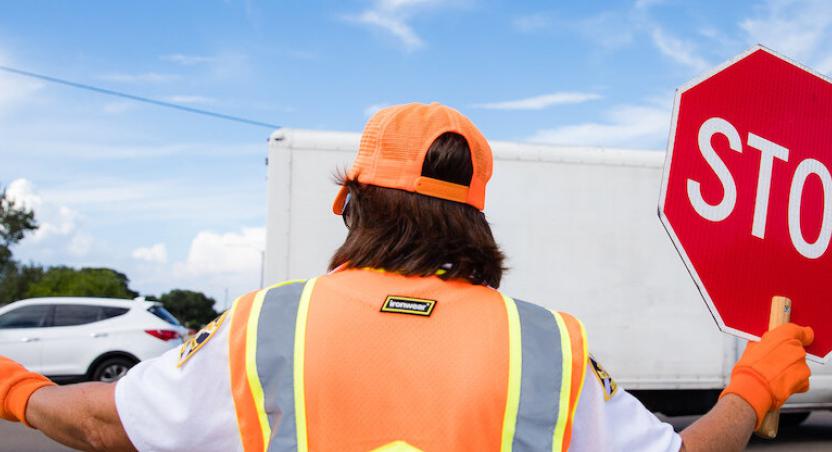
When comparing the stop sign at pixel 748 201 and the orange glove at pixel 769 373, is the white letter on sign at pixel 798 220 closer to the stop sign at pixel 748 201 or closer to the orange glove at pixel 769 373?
the stop sign at pixel 748 201

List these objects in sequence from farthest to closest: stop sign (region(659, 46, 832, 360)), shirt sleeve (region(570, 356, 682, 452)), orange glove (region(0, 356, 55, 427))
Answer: stop sign (region(659, 46, 832, 360)) < orange glove (region(0, 356, 55, 427)) < shirt sleeve (region(570, 356, 682, 452))

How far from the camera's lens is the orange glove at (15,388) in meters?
1.57

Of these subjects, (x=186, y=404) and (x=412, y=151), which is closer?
(x=186, y=404)

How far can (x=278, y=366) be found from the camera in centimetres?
133

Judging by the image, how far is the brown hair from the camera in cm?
147

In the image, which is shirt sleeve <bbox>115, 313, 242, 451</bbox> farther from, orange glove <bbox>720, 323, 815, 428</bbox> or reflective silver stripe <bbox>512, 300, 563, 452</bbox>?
orange glove <bbox>720, 323, 815, 428</bbox>

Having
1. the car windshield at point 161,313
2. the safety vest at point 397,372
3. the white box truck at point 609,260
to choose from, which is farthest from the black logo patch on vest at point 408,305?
the car windshield at point 161,313

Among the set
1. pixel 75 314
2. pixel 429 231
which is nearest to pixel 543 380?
pixel 429 231

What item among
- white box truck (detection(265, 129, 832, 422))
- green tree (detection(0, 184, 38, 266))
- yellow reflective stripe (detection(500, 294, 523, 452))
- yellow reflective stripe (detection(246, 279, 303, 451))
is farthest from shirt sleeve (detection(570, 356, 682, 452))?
green tree (detection(0, 184, 38, 266))

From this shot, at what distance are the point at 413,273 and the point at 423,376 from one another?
21 centimetres

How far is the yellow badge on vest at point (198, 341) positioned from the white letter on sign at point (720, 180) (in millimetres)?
1147

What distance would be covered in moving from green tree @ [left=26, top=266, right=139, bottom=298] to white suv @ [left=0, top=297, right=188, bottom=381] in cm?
4184

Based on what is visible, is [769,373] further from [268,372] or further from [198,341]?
[198,341]

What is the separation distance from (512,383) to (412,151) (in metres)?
0.45
